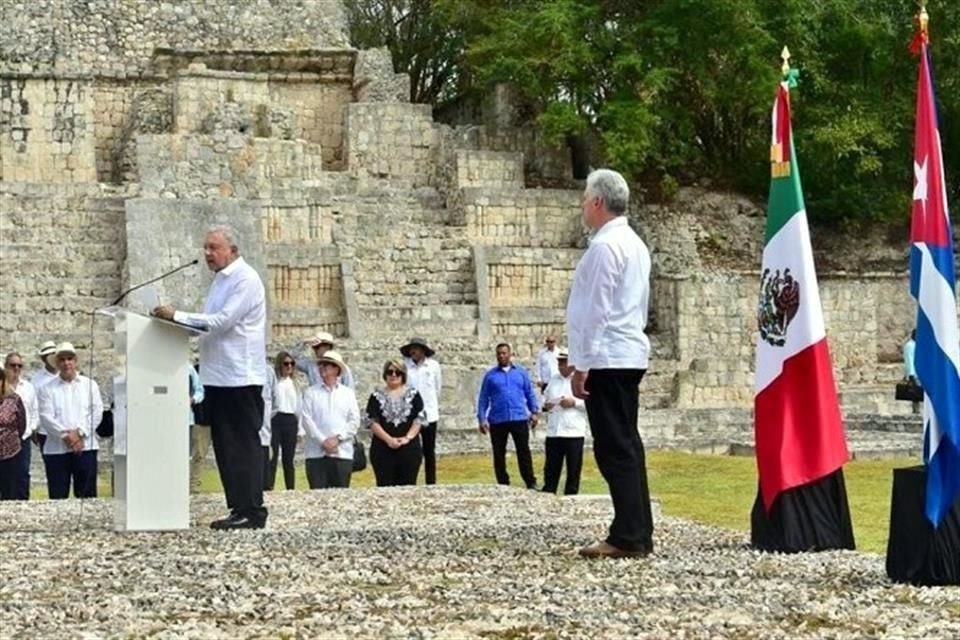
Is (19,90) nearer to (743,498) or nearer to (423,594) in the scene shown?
(743,498)

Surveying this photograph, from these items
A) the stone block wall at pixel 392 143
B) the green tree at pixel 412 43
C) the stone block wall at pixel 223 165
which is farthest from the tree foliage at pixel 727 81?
the green tree at pixel 412 43

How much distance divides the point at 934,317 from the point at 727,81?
92.3 feet

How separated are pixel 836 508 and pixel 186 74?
2738 centimetres

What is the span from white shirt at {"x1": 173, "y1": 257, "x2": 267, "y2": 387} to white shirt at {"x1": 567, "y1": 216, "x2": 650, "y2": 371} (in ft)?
7.64

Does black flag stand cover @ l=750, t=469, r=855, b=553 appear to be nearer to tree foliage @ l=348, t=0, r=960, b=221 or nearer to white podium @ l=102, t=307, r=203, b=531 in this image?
white podium @ l=102, t=307, r=203, b=531

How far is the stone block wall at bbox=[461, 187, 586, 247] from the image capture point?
3466 centimetres

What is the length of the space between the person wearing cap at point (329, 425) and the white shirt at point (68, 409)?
Result: 1759 mm

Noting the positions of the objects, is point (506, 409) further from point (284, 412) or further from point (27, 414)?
point (27, 414)

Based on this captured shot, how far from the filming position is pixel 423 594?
28.8 feet

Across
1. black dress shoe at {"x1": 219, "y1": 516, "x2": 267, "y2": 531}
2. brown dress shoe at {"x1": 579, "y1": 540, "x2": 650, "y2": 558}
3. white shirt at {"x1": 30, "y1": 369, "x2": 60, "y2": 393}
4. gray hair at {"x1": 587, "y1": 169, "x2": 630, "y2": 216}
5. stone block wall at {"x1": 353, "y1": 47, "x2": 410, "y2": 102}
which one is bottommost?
brown dress shoe at {"x1": 579, "y1": 540, "x2": 650, "y2": 558}

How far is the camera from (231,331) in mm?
11812

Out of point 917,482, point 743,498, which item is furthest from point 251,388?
point 743,498

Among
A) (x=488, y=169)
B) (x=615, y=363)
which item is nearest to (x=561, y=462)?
(x=615, y=363)

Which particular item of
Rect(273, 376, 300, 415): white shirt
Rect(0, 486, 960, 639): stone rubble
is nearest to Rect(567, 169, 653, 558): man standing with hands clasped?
Rect(0, 486, 960, 639): stone rubble
